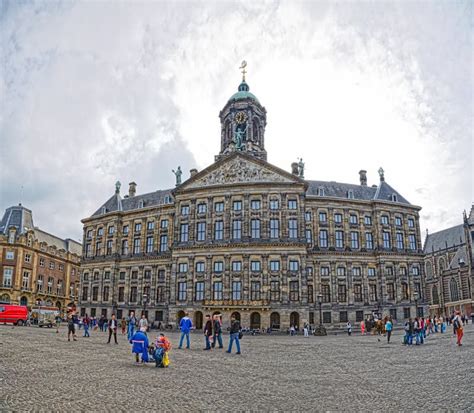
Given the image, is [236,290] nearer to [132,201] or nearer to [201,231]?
[201,231]

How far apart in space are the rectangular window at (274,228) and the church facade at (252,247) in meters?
0.14

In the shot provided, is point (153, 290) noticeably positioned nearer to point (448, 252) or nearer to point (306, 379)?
point (306, 379)

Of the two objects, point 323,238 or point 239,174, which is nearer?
point 239,174

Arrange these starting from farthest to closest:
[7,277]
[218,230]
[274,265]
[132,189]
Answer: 1. [132,189]
2. [7,277]
3. [218,230]
4. [274,265]

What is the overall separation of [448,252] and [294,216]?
6013cm

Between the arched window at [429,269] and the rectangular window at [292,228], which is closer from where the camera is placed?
the rectangular window at [292,228]

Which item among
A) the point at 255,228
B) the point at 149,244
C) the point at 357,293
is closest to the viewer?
the point at 255,228

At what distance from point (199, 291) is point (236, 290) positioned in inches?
Answer: 207

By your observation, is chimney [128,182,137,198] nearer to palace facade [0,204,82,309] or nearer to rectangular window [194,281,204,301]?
palace facade [0,204,82,309]

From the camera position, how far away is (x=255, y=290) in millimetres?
50062

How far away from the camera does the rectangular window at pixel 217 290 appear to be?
51188 millimetres

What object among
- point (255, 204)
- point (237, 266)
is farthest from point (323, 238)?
point (237, 266)

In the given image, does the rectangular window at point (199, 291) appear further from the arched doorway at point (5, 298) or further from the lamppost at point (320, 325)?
the arched doorway at point (5, 298)

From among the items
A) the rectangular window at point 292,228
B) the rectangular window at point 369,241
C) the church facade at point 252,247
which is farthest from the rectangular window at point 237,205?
the rectangular window at point 369,241
